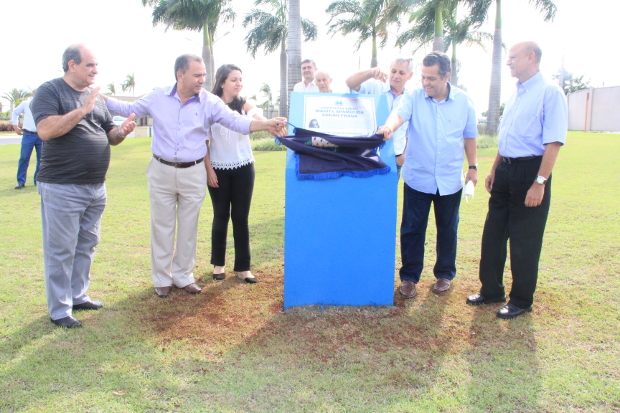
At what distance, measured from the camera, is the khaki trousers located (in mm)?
3863

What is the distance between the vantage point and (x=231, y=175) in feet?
13.8

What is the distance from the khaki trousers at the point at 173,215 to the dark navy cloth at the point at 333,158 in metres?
0.91

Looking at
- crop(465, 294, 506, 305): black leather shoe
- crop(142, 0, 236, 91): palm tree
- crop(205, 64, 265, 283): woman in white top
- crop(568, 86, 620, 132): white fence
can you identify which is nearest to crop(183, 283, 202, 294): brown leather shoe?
crop(205, 64, 265, 283): woman in white top

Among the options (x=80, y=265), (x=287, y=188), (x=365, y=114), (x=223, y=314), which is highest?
(x=365, y=114)

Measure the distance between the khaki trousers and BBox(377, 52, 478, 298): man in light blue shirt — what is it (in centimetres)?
168

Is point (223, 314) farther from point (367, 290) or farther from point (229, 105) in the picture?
point (229, 105)

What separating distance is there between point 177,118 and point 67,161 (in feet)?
2.87

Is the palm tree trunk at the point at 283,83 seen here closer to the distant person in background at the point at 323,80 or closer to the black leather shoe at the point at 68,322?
the distant person in background at the point at 323,80

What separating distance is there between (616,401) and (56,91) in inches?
148

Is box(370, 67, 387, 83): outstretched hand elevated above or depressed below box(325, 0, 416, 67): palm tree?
below

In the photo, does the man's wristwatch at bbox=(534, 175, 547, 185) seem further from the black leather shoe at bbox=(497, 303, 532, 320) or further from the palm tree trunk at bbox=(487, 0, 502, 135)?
the palm tree trunk at bbox=(487, 0, 502, 135)

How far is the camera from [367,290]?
12.1 ft

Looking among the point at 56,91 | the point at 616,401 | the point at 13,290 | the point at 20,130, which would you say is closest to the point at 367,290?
the point at 616,401

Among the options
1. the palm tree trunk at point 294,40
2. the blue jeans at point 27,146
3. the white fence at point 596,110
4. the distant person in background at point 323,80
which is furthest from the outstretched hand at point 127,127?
the white fence at point 596,110
